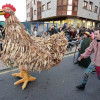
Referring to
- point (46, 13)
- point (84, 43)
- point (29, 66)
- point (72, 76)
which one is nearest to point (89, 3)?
point (46, 13)

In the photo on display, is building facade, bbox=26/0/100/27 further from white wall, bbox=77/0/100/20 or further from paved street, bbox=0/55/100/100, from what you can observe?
paved street, bbox=0/55/100/100

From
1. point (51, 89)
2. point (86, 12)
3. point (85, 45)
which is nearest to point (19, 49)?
point (51, 89)

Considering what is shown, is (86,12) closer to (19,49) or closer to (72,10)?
(72,10)

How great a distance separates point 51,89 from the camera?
2.92 m

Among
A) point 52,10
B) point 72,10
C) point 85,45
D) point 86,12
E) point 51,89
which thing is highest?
point 52,10

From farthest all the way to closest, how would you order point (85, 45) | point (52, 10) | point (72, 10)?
point (52, 10) → point (72, 10) → point (85, 45)

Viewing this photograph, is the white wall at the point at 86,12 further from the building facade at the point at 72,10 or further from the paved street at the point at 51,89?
the paved street at the point at 51,89

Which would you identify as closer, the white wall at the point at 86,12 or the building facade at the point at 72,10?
the building facade at the point at 72,10

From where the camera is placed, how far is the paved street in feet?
8.54

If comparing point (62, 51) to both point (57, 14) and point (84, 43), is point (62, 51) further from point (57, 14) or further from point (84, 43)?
point (57, 14)

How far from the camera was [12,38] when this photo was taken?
2396mm

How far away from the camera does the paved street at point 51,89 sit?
260cm

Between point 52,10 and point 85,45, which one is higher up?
point 52,10

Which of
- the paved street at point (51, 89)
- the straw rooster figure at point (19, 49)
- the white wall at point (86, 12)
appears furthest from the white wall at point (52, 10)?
the straw rooster figure at point (19, 49)
